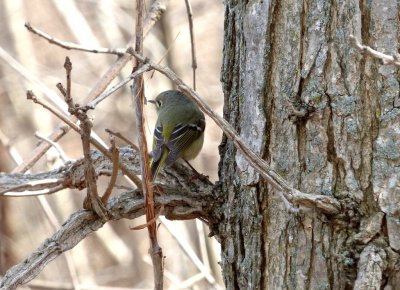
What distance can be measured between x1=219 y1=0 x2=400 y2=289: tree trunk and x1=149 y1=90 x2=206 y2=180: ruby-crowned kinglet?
1623 millimetres

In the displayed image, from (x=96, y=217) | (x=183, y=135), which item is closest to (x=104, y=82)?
(x=96, y=217)

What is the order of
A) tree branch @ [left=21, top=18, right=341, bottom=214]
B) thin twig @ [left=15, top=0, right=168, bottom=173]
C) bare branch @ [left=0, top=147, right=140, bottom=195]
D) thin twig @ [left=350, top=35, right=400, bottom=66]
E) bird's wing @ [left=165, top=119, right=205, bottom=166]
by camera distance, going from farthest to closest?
1. bird's wing @ [left=165, top=119, right=205, bottom=166]
2. thin twig @ [left=15, top=0, right=168, bottom=173]
3. bare branch @ [left=0, top=147, right=140, bottom=195]
4. tree branch @ [left=21, top=18, right=341, bottom=214]
5. thin twig @ [left=350, top=35, right=400, bottom=66]

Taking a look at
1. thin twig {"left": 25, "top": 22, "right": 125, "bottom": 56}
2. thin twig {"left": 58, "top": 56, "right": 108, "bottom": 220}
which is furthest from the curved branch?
thin twig {"left": 25, "top": 22, "right": 125, "bottom": 56}

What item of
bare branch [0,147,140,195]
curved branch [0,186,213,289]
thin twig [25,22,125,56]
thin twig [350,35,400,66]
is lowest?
curved branch [0,186,213,289]

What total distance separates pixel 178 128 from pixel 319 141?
7.69ft

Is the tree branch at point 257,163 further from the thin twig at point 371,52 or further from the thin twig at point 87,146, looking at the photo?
the thin twig at point 371,52

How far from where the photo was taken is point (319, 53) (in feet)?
5.81

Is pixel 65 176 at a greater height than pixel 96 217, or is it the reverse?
pixel 65 176

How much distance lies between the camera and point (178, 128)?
13.4ft

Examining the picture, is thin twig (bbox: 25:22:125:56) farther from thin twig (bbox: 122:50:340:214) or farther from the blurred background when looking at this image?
the blurred background

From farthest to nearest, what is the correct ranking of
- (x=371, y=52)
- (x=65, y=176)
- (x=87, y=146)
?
(x=65, y=176), (x=87, y=146), (x=371, y=52)

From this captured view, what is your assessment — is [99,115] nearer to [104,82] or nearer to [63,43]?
[104,82]

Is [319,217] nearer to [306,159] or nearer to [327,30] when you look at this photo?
[306,159]

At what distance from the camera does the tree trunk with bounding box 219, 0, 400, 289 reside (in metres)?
1.70
